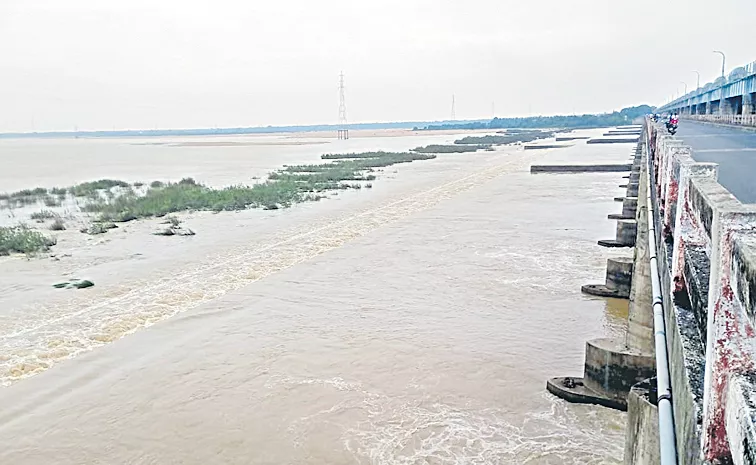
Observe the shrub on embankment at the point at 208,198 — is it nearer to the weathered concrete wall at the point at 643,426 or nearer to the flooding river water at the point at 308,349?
the flooding river water at the point at 308,349

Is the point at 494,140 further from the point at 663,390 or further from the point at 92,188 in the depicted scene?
the point at 663,390

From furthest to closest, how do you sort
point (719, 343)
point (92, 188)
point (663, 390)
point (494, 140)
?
point (494, 140) < point (92, 188) < point (663, 390) < point (719, 343)

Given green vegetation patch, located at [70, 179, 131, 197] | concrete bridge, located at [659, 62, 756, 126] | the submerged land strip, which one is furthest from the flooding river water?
concrete bridge, located at [659, 62, 756, 126]

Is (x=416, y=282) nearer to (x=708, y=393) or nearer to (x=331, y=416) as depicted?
(x=331, y=416)

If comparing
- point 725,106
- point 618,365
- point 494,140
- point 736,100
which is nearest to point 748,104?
point 736,100

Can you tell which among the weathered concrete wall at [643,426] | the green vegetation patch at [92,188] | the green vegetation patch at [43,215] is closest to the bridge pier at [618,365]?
the weathered concrete wall at [643,426]

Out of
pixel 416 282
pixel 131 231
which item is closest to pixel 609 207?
pixel 416 282

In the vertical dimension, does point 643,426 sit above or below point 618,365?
above

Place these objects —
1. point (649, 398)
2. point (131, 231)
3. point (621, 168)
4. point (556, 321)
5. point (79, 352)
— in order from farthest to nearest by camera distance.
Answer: point (621, 168)
point (131, 231)
point (556, 321)
point (79, 352)
point (649, 398)
